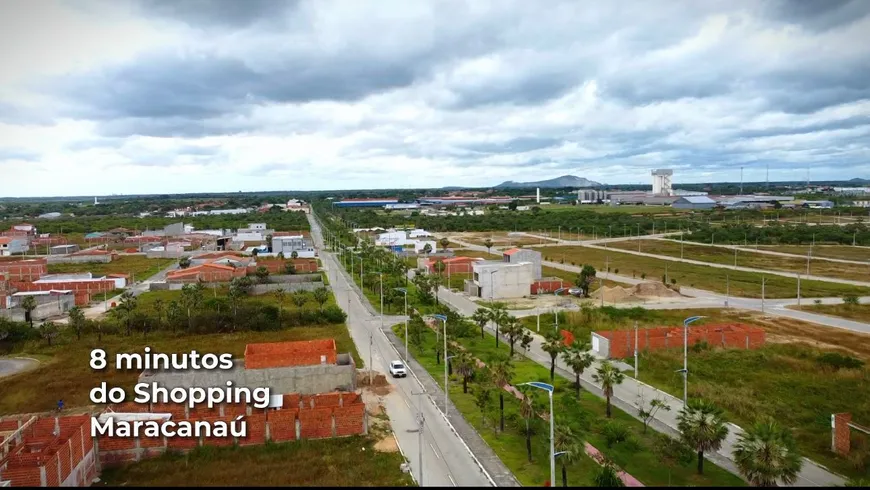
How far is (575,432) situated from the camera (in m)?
27.9

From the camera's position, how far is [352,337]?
49.1 metres

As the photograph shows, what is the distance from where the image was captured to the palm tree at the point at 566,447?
Result: 76.8 ft

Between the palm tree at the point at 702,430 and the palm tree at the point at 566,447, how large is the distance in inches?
180

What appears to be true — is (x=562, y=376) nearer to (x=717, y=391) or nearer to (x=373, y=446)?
(x=717, y=391)

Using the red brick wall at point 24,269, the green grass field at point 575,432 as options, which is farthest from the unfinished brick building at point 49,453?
the red brick wall at point 24,269

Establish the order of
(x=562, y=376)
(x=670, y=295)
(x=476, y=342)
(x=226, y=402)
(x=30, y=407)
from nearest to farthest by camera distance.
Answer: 1. (x=226, y=402)
2. (x=30, y=407)
3. (x=562, y=376)
4. (x=476, y=342)
5. (x=670, y=295)

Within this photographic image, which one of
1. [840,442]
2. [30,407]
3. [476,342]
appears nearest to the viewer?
[840,442]

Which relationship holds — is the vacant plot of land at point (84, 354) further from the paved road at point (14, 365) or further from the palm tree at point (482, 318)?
the palm tree at point (482, 318)

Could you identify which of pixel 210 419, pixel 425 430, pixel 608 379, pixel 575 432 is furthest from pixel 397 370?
pixel 575 432

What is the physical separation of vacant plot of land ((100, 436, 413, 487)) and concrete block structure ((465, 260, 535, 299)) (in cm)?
3939

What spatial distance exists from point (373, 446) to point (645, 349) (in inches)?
901

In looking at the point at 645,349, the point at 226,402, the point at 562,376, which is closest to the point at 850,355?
the point at 645,349

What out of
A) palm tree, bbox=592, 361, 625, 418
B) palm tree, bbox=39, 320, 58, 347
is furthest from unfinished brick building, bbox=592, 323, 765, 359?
palm tree, bbox=39, 320, 58, 347

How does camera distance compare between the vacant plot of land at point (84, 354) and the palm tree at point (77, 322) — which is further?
the palm tree at point (77, 322)
